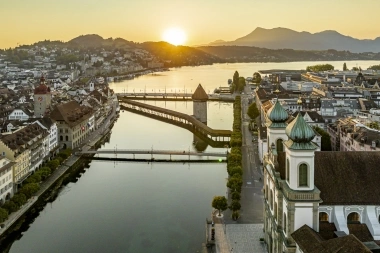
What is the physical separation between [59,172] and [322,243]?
104ft

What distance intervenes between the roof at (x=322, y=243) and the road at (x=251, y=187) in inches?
438

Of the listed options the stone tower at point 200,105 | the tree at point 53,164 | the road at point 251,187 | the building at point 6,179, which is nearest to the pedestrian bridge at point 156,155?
the road at point 251,187

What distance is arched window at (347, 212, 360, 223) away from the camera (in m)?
22.0

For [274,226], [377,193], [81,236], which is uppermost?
[377,193]

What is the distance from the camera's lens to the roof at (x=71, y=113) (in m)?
54.6

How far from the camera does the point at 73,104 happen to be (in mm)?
63094

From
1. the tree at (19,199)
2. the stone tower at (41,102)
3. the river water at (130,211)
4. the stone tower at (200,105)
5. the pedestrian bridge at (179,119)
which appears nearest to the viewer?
the river water at (130,211)

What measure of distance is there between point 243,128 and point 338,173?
145ft

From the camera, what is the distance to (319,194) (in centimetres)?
2103

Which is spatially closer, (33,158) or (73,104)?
(33,158)

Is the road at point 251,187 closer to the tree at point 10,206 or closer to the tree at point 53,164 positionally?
the tree at point 10,206

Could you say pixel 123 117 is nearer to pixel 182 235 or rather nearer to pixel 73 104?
pixel 73 104

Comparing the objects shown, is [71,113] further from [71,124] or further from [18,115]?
[18,115]

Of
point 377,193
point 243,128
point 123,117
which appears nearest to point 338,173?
point 377,193
